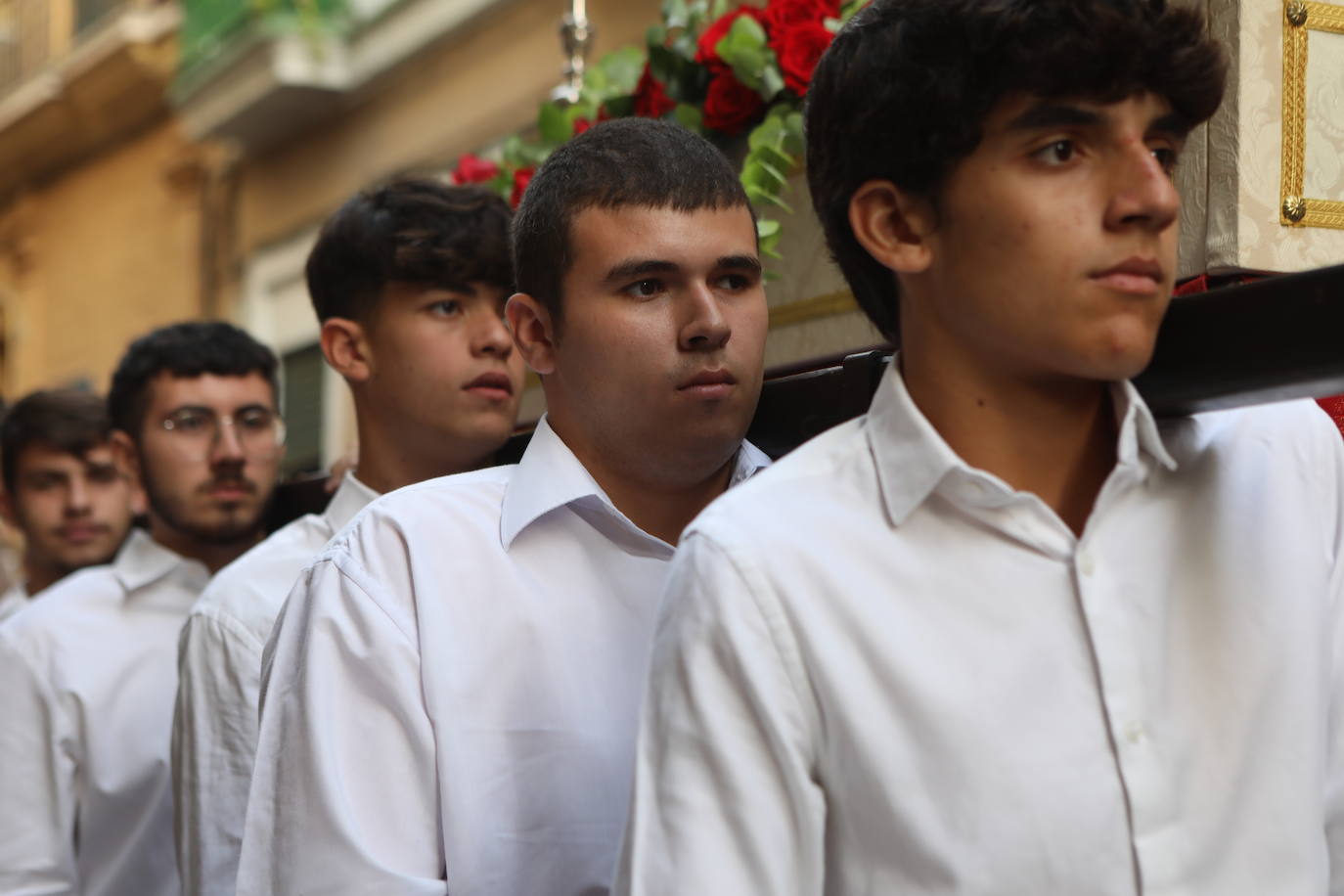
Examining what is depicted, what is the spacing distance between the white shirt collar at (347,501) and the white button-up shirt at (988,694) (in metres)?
1.58

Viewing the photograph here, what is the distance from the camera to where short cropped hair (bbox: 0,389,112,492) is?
4844 millimetres

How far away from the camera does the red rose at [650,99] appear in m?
3.05

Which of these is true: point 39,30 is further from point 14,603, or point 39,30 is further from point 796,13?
point 796,13

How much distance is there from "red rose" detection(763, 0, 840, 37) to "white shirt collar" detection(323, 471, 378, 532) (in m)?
1.07

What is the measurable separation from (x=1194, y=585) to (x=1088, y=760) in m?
0.21

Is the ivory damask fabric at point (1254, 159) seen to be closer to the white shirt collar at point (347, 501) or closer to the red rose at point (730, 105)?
the red rose at point (730, 105)

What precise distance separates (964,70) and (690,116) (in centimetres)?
136

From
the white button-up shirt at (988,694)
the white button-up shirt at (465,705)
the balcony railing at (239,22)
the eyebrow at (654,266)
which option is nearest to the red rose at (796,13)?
the eyebrow at (654,266)

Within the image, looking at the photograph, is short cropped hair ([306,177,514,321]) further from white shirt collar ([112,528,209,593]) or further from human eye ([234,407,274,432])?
white shirt collar ([112,528,209,593])

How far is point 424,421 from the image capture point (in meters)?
2.99

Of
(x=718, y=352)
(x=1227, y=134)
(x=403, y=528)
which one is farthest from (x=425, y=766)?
(x=1227, y=134)

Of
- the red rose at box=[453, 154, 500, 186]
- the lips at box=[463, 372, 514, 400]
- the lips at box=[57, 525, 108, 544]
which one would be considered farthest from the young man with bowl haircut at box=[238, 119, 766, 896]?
the lips at box=[57, 525, 108, 544]

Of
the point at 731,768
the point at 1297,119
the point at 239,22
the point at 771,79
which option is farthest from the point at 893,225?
the point at 239,22

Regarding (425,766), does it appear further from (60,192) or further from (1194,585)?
(60,192)
